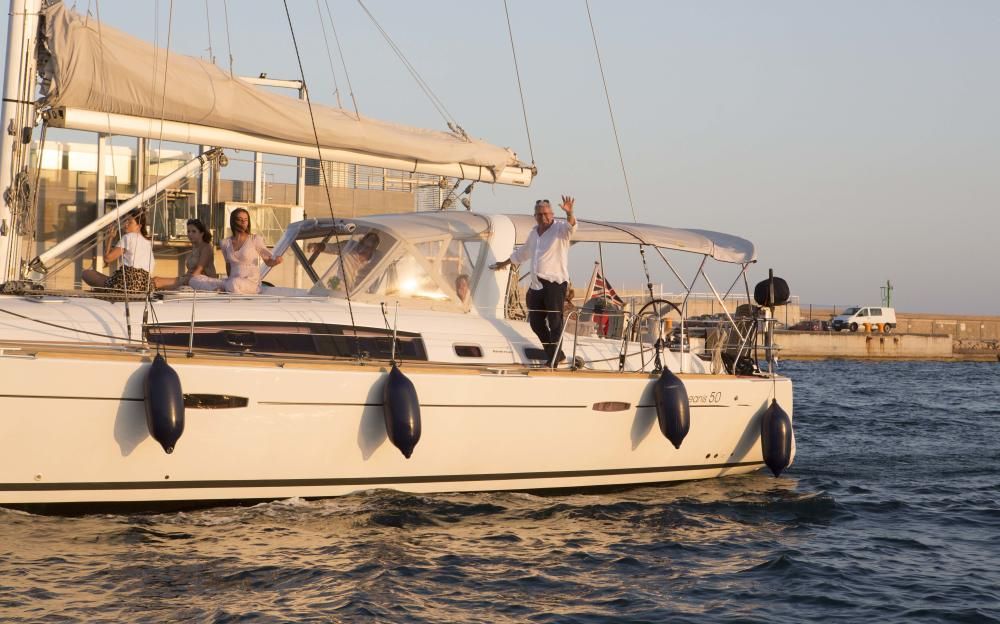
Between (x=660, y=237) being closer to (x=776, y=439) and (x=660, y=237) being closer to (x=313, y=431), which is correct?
(x=776, y=439)

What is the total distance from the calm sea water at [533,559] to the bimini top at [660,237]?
2.36 meters

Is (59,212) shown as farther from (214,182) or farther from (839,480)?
(839,480)

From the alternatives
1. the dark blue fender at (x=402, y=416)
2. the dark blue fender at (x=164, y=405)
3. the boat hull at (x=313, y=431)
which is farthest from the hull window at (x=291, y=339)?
the dark blue fender at (x=164, y=405)

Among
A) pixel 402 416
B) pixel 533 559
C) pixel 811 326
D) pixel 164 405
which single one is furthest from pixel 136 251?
pixel 811 326

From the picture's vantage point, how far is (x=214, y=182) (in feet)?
88.2

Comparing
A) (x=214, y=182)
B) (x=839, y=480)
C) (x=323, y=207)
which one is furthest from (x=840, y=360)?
(x=839, y=480)

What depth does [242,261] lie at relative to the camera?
10586 millimetres

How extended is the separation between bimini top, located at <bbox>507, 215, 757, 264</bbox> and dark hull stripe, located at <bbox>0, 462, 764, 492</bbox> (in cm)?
218

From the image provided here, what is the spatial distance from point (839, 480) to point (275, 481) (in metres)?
6.30

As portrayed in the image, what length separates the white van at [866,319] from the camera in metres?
53.7

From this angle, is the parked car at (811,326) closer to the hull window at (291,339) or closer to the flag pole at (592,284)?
the flag pole at (592,284)

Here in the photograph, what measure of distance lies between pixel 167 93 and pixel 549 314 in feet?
13.0

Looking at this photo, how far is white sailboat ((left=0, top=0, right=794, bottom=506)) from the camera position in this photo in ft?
26.1

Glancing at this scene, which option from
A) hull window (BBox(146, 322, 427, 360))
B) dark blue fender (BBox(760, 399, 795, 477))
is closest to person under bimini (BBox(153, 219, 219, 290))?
hull window (BBox(146, 322, 427, 360))
